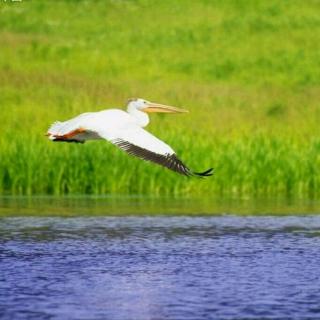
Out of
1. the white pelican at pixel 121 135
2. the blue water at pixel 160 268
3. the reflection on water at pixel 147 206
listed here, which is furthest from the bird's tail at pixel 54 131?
the reflection on water at pixel 147 206

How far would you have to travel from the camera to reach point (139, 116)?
13.2 m

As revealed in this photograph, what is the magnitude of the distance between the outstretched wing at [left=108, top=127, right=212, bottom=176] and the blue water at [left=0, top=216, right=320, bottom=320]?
0.91 m

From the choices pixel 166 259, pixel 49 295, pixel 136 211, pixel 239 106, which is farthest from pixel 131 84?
pixel 49 295

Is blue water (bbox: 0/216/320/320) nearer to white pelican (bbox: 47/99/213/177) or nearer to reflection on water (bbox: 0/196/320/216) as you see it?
reflection on water (bbox: 0/196/320/216)

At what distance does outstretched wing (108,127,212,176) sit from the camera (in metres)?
11.6

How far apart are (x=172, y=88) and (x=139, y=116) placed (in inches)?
575

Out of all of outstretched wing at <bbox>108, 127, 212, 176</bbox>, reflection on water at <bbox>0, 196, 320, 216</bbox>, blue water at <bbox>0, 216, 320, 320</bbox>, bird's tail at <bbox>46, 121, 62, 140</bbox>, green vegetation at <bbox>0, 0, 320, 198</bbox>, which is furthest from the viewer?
green vegetation at <bbox>0, 0, 320, 198</bbox>

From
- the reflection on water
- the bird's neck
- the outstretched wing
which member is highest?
the bird's neck

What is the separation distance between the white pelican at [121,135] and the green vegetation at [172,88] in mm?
6122

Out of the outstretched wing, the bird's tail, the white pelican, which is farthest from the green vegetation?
the outstretched wing

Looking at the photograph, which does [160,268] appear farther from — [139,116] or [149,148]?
[139,116]

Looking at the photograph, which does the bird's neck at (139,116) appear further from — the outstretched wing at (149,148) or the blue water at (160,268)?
the blue water at (160,268)

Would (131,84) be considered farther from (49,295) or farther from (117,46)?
(49,295)

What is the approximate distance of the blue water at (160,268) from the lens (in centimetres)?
1020
